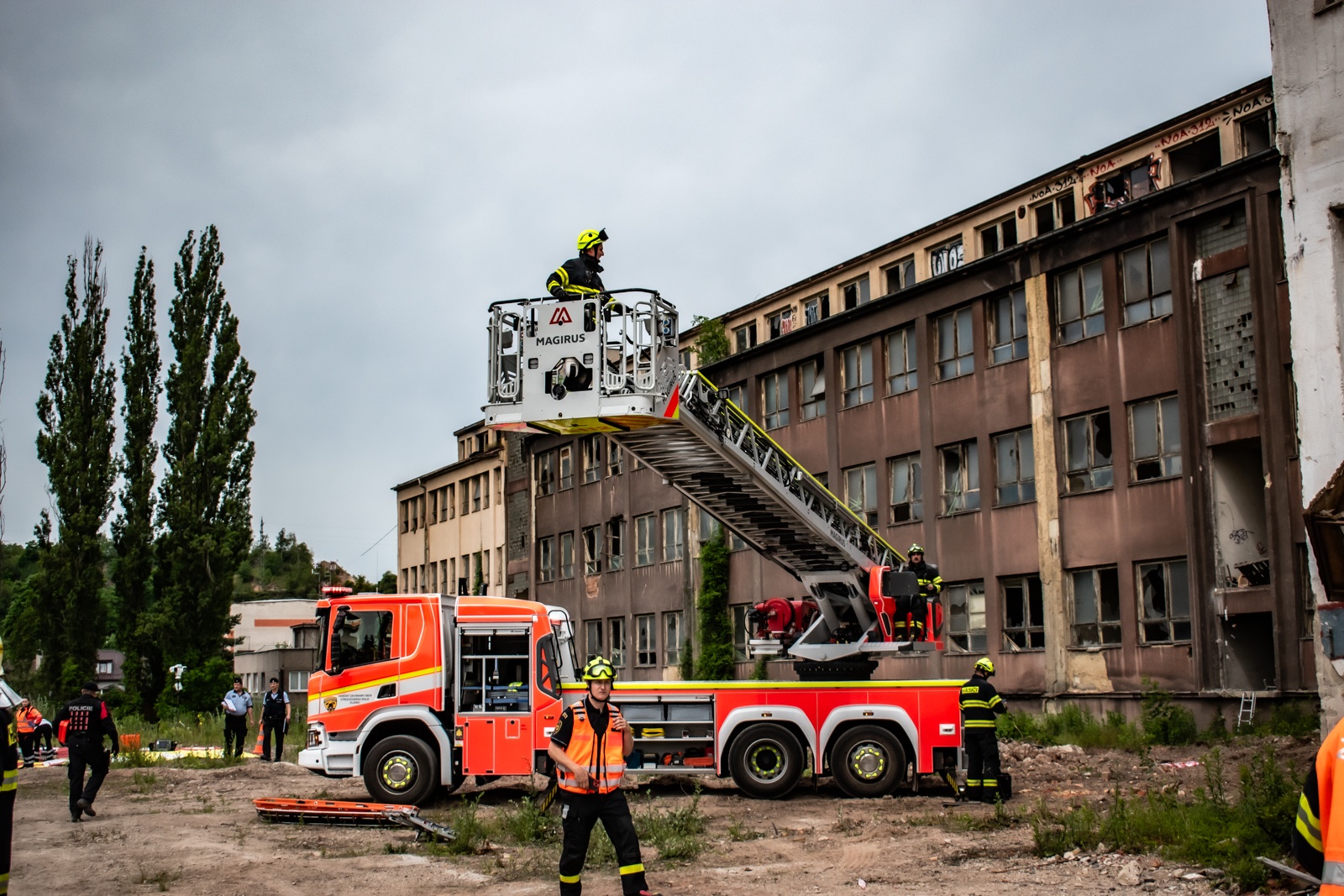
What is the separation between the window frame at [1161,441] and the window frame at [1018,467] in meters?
2.45

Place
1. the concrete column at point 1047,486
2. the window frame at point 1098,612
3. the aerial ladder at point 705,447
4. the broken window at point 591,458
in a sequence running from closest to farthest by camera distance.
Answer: the aerial ladder at point 705,447 → the window frame at point 1098,612 → the concrete column at point 1047,486 → the broken window at point 591,458

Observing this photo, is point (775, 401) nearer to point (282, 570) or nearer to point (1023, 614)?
point (1023, 614)

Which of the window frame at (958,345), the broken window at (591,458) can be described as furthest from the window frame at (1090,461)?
the broken window at (591,458)

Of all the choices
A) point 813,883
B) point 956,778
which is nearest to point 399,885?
point 813,883

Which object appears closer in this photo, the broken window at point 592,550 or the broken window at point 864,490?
the broken window at point 864,490

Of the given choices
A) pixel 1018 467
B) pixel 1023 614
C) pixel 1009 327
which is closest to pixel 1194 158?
pixel 1009 327

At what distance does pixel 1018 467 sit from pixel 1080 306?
3841 mm

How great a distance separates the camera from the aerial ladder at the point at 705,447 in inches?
555

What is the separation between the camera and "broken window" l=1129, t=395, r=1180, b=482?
2539 centimetres

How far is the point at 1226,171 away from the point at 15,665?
6145 centimetres

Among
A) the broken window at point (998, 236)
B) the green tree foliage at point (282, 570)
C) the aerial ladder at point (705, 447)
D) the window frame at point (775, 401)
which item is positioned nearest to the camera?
the aerial ladder at point (705, 447)

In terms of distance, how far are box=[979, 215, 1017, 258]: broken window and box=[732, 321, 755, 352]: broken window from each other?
32.3 feet

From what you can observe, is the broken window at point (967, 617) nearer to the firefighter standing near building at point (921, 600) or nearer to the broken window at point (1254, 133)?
the broken window at point (1254, 133)

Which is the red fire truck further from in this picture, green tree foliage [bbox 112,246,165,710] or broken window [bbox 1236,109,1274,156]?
green tree foliage [bbox 112,246,165,710]
